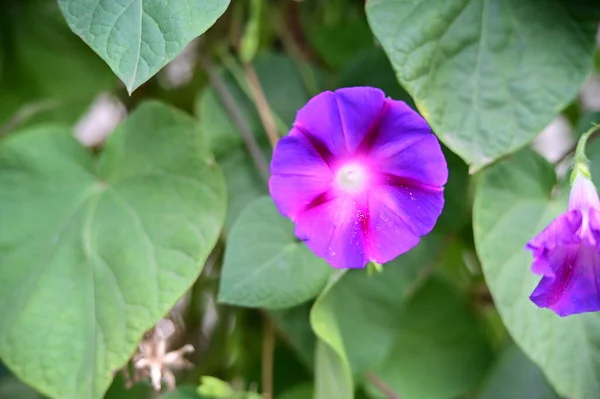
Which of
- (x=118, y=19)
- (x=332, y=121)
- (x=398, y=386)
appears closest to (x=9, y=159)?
(x=118, y=19)

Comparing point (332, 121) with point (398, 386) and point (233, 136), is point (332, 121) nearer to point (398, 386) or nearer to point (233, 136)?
point (233, 136)

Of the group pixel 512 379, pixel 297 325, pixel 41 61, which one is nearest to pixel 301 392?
pixel 297 325

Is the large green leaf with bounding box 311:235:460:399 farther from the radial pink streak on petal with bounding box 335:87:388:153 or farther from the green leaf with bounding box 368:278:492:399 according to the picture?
the radial pink streak on petal with bounding box 335:87:388:153

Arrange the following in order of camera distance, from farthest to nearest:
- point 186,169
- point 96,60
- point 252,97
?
point 96,60 → point 252,97 → point 186,169

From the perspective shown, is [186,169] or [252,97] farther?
[252,97]

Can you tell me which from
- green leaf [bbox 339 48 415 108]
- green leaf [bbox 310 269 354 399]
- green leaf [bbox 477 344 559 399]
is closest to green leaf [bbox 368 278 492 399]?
green leaf [bbox 477 344 559 399]

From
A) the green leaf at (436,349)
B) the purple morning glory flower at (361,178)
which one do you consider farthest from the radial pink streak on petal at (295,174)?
the green leaf at (436,349)

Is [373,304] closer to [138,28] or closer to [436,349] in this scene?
[436,349]
